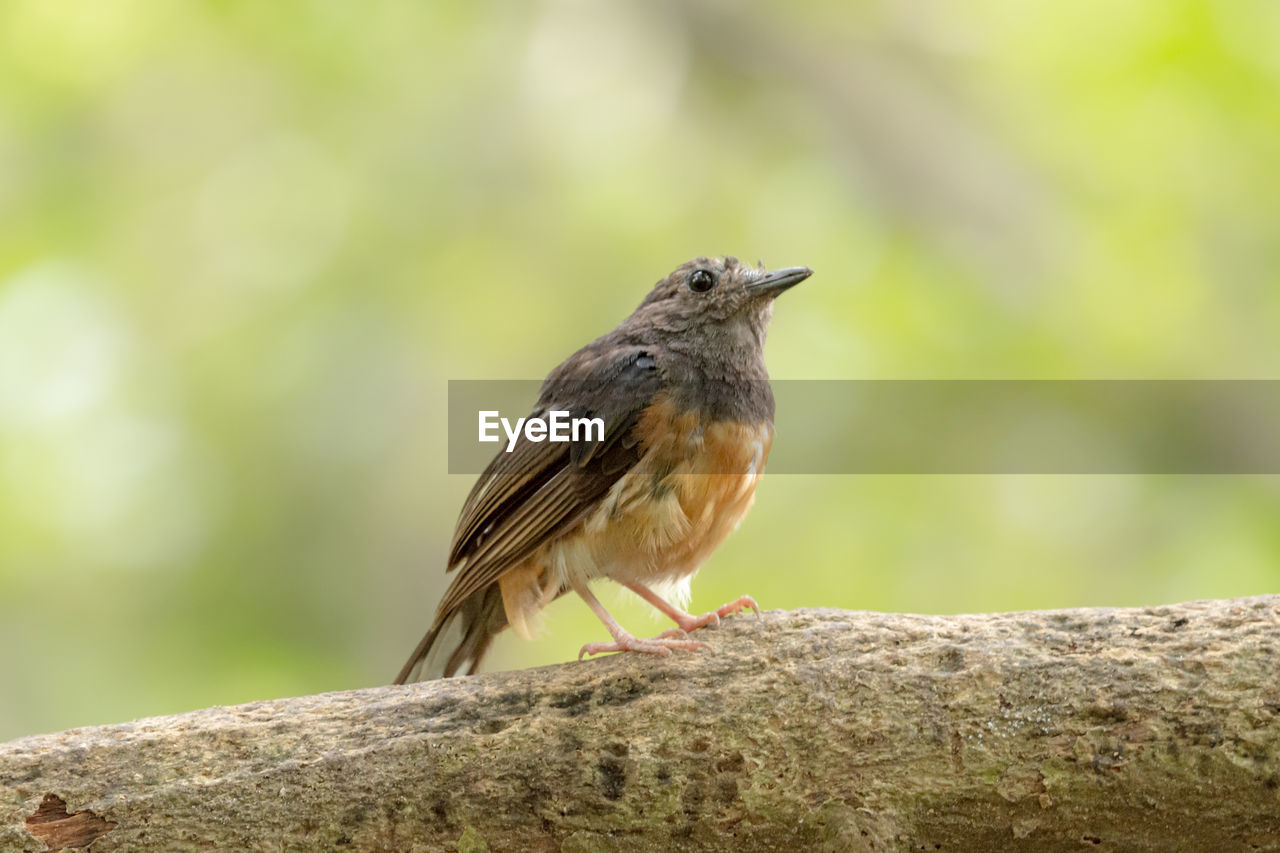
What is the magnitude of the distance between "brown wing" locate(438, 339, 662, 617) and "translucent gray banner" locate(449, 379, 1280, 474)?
183 centimetres

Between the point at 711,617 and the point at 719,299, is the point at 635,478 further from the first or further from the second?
Answer: the point at 719,299

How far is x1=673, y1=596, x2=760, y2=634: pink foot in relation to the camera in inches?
141

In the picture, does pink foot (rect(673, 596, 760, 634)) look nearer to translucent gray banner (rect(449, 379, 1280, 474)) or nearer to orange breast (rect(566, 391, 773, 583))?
orange breast (rect(566, 391, 773, 583))

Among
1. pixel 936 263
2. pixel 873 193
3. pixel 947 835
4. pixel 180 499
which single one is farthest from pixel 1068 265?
pixel 180 499

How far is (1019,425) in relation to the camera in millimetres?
5977

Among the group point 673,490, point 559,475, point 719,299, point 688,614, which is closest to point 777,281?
point 719,299

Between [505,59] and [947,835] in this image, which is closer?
[947,835]

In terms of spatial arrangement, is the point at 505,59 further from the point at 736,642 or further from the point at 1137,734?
the point at 1137,734

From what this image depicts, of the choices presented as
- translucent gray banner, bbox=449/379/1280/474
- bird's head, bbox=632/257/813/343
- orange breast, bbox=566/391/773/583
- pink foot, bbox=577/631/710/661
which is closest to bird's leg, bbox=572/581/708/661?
pink foot, bbox=577/631/710/661

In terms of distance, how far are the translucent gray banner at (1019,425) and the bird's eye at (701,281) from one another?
1803 mm

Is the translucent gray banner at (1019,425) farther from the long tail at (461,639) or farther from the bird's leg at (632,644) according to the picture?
the bird's leg at (632,644)

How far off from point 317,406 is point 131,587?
3.93ft

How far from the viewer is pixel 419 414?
6.07 metres

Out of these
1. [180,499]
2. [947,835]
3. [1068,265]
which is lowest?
[947,835]
